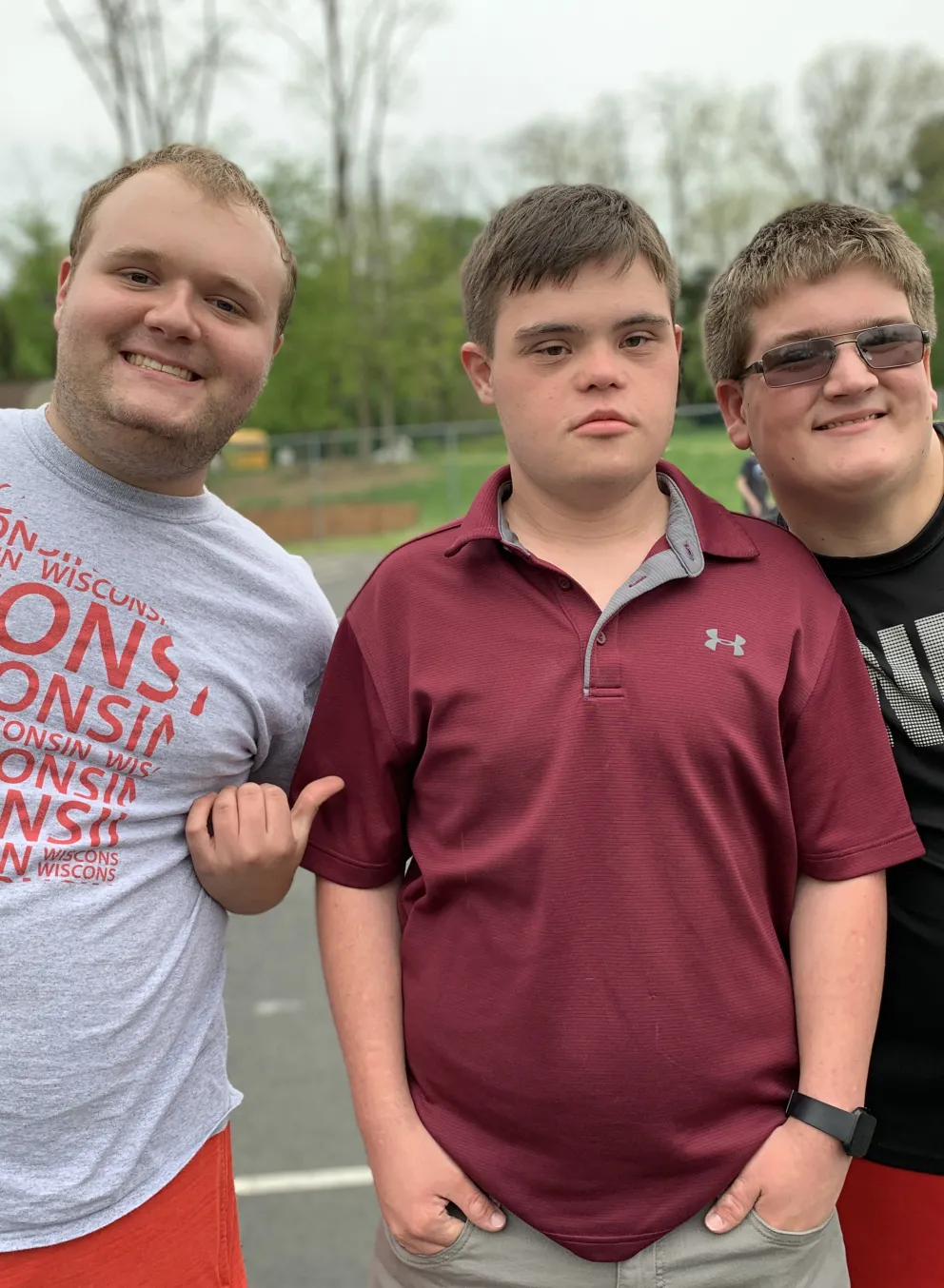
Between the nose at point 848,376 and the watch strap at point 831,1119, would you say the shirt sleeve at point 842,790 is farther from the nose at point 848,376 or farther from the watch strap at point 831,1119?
the nose at point 848,376

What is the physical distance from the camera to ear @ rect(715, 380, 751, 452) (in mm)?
1963

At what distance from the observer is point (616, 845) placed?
1537 millimetres

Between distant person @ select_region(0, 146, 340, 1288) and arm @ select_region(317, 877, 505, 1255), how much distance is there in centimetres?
15

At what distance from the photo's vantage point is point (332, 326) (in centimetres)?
2959

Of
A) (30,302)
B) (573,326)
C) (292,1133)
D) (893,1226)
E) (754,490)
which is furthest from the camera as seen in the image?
(30,302)

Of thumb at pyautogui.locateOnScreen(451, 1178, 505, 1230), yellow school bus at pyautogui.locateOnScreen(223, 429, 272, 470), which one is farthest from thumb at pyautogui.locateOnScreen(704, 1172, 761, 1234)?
yellow school bus at pyautogui.locateOnScreen(223, 429, 272, 470)

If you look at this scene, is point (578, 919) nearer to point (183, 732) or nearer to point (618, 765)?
point (618, 765)

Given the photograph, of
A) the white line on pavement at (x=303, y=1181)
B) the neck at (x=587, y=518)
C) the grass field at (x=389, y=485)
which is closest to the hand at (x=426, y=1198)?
the neck at (x=587, y=518)

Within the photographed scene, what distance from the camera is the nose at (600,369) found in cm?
160

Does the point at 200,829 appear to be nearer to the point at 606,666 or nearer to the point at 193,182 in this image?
the point at 606,666

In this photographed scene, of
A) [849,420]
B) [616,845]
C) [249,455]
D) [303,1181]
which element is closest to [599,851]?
[616,845]

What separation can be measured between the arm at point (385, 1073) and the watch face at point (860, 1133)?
1.66ft

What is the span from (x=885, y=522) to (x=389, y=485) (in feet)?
74.2

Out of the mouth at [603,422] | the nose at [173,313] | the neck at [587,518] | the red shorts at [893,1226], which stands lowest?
the red shorts at [893,1226]
